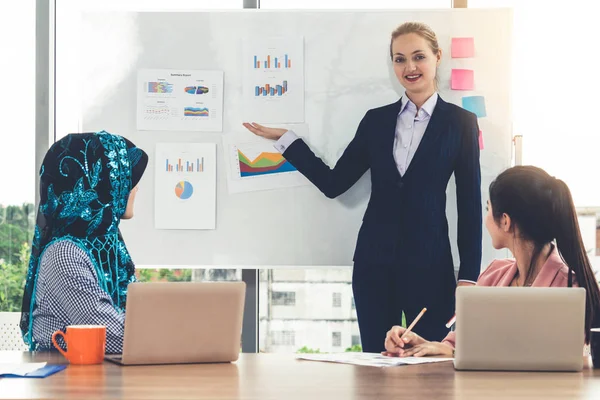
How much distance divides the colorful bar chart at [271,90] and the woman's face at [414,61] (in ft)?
1.61

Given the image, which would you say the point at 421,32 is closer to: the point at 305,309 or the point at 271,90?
the point at 271,90

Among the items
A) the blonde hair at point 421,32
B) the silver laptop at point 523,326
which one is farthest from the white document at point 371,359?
the blonde hair at point 421,32

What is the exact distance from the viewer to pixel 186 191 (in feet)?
11.3

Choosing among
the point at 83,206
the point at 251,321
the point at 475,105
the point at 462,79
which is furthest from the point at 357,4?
the point at 83,206

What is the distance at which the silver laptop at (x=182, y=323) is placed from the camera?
177 centimetres

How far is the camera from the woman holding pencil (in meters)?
3.26

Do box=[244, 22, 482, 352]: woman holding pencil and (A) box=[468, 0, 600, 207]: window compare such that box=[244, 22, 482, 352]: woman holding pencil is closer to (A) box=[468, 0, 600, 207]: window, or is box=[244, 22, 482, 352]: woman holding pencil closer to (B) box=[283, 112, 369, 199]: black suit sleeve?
(B) box=[283, 112, 369, 199]: black suit sleeve

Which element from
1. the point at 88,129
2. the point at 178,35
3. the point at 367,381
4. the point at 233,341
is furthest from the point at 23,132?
the point at 367,381

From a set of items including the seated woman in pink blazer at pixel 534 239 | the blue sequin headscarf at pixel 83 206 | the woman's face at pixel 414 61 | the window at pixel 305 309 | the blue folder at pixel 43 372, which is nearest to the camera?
the blue folder at pixel 43 372

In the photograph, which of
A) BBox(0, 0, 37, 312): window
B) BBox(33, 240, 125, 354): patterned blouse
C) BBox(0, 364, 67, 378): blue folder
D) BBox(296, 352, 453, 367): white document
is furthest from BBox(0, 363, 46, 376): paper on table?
BBox(0, 0, 37, 312): window

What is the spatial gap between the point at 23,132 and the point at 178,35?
2.84ft

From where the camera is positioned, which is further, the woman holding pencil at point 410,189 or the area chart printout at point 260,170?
the area chart printout at point 260,170

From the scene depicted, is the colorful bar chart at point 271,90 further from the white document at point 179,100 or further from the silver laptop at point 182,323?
the silver laptop at point 182,323

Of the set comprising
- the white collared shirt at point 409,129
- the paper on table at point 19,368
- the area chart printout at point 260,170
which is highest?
the white collared shirt at point 409,129
